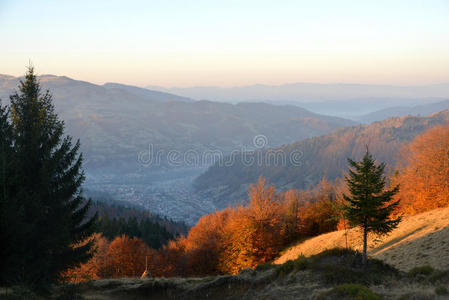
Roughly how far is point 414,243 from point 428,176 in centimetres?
2273

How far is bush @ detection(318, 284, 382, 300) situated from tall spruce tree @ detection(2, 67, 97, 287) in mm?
17315

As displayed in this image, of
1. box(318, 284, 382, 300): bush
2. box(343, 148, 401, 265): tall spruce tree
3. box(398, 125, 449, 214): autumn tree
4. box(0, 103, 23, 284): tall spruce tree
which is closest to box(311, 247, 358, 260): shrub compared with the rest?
box(343, 148, 401, 265): tall spruce tree

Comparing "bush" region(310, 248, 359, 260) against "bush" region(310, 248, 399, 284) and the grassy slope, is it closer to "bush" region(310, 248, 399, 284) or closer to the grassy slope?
"bush" region(310, 248, 399, 284)

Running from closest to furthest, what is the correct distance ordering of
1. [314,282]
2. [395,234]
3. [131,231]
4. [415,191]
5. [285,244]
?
[314,282], [395,234], [415,191], [285,244], [131,231]

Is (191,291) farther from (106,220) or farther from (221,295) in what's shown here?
(106,220)

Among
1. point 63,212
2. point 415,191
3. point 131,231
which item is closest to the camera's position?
point 63,212

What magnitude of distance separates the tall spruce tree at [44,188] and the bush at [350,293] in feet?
56.8

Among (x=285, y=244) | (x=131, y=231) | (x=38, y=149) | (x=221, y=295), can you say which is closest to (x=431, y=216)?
(x=285, y=244)

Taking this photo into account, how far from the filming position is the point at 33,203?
20156 millimetres

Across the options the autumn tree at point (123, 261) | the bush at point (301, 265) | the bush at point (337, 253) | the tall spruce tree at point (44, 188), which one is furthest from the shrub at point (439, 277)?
the autumn tree at point (123, 261)

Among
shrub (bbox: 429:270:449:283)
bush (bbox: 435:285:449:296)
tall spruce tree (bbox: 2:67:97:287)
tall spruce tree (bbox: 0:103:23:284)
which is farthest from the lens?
tall spruce tree (bbox: 2:67:97:287)

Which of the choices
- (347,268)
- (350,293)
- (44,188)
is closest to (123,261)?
(44,188)

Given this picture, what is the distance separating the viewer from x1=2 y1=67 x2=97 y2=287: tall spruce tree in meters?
20.6

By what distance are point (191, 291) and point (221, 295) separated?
2.61 metres
